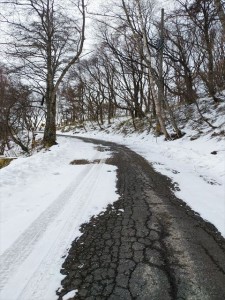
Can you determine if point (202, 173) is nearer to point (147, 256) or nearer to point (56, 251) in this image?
point (147, 256)

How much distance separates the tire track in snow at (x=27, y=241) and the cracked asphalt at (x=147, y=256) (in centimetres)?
61

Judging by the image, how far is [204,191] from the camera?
6.42 m

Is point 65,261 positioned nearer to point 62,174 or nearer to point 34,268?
point 34,268

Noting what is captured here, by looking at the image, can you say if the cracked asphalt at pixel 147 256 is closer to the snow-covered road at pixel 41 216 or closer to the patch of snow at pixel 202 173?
the snow-covered road at pixel 41 216

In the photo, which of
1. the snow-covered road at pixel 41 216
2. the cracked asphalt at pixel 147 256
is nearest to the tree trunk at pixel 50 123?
the snow-covered road at pixel 41 216

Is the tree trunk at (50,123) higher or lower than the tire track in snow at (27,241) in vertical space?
higher

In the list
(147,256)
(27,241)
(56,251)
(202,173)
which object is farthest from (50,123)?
(147,256)

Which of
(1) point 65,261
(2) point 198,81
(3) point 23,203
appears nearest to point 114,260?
(1) point 65,261

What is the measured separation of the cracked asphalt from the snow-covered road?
22 cm

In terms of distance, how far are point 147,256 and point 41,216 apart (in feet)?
7.39

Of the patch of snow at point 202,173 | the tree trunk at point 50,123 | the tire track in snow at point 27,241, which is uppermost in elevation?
the tree trunk at point 50,123

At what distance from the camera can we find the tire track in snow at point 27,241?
317 cm

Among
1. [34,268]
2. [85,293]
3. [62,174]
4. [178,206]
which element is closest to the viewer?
[85,293]

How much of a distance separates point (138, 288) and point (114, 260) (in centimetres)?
66
